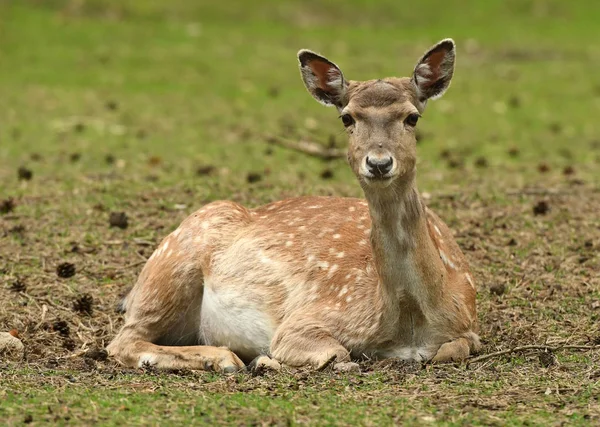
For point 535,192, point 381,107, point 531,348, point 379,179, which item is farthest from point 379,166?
point 535,192

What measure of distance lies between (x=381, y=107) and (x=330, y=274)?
3.95ft

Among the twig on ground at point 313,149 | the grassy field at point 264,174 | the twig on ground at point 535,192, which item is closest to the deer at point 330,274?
the grassy field at point 264,174

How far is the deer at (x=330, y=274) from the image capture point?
6.38 meters

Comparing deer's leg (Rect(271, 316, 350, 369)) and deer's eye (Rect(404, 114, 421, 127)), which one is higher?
deer's eye (Rect(404, 114, 421, 127))

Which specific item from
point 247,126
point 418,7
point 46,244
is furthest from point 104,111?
point 418,7

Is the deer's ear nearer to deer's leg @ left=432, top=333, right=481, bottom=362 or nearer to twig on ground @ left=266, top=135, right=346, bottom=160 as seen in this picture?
deer's leg @ left=432, top=333, right=481, bottom=362

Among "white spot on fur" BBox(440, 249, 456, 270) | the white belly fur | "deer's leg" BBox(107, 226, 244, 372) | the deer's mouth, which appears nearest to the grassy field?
"deer's leg" BBox(107, 226, 244, 372)

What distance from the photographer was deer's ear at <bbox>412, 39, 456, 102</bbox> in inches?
264

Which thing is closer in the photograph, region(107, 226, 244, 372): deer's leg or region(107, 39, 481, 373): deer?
region(107, 39, 481, 373): deer

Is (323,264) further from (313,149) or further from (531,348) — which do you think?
(313,149)

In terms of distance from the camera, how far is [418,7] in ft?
86.4

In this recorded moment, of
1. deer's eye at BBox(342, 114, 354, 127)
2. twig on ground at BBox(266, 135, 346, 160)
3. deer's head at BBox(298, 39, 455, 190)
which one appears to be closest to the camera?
deer's head at BBox(298, 39, 455, 190)

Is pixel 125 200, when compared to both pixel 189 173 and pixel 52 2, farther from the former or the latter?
pixel 52 2

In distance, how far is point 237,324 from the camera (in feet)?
23.6
